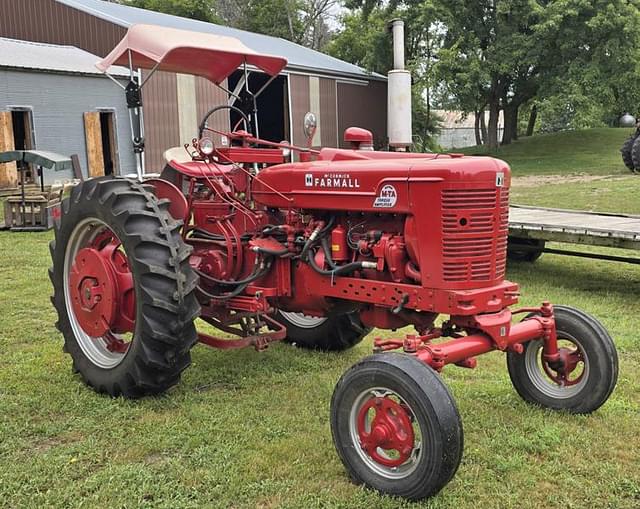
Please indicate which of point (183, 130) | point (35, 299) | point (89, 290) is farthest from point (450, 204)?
point (183, 130)

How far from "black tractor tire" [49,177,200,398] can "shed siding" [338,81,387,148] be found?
21.9 metres

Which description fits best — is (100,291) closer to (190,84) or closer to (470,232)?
(470,232)

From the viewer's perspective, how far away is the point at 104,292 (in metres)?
4.21

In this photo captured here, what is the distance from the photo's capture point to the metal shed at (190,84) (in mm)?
18500

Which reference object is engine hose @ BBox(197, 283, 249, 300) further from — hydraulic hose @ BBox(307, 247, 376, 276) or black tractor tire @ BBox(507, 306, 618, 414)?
black tractor tire @ BBox(507, 306, 618, 414)

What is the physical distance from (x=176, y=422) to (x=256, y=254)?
3.68 ft

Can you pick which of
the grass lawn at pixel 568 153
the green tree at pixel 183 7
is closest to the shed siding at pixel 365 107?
the grass lawn at pixel 568 153

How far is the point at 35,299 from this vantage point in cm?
664

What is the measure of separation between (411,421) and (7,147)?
14.0 meters

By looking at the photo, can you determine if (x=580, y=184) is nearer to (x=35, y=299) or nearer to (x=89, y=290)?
(x=35, y=299)

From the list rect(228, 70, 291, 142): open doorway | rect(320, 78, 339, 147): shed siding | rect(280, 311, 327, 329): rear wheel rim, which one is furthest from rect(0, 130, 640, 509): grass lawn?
rect(320, 78, 339, 147): shed siding

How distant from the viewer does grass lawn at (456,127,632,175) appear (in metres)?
20.6

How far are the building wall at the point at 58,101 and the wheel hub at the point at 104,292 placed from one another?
39.7 feet

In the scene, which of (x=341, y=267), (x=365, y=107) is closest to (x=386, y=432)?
Result: (x=341, y=267)
